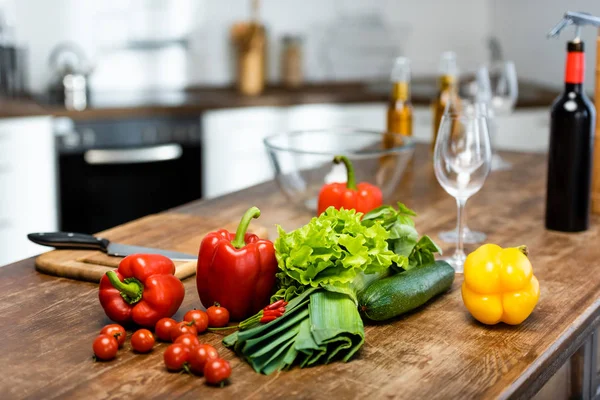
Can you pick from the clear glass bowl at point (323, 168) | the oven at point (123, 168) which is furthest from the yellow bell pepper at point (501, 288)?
the oven at point (123, 168)

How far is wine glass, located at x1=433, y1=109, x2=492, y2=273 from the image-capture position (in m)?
1.49

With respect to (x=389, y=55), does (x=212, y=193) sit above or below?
below

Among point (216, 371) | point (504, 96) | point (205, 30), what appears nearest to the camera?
point (216, 371)

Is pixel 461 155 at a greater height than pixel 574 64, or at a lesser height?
lesser

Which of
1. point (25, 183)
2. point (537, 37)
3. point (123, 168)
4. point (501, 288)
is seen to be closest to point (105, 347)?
point (501, 288)

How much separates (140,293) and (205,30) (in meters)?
3.42

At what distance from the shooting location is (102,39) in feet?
13.8

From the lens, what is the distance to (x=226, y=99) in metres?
3.99

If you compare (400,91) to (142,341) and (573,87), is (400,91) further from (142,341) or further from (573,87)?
(142,341)

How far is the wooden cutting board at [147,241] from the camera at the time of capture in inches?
57.8

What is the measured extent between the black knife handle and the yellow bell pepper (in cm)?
68

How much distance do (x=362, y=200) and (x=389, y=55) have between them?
3272 mm

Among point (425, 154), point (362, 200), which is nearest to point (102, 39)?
point (425, 154)

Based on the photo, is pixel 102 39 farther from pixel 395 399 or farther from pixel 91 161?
pixel 395 399
